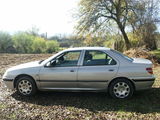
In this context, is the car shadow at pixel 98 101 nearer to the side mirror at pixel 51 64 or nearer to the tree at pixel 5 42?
the side mirror at pixel 51 64

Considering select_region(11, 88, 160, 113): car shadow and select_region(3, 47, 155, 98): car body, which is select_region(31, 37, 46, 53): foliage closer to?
select_region(11, 88, 160, 113): car shadow

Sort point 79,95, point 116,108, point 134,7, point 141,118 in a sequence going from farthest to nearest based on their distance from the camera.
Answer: point 134,7
point 79,95
point 116,108
point 141,118

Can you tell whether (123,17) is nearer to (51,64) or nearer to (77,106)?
(51,64)

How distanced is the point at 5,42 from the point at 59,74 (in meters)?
33.0

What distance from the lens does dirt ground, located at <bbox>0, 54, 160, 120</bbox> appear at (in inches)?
215

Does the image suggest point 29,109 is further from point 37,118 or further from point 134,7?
point 134,7

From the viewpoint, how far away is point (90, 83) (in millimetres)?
6645

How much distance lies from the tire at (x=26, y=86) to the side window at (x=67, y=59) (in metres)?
0.92

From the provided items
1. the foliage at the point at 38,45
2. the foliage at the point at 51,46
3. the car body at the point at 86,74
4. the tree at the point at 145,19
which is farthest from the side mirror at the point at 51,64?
the foliage at the point at 51,46

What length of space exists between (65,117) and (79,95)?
1.72 m

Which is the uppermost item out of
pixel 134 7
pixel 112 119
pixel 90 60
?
pixel 134 7

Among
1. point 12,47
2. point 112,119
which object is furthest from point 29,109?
point 12,47

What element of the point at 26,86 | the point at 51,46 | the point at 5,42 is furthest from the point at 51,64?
the point at 51,46

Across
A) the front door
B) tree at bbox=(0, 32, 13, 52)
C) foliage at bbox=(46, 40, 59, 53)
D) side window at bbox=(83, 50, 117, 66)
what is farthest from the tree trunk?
tree at bbox=(0, 32, 13, 52)
